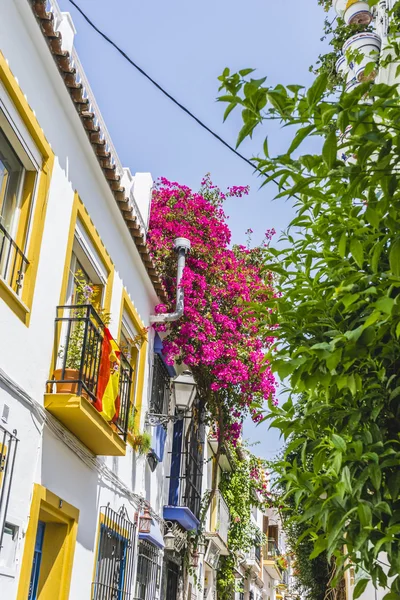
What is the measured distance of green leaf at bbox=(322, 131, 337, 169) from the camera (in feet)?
8.36

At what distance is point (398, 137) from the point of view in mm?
2609

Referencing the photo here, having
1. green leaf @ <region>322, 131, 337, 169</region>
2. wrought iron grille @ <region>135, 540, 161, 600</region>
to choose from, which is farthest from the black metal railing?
wrought iron grille @ <region>135, 540, 161, 600</region>

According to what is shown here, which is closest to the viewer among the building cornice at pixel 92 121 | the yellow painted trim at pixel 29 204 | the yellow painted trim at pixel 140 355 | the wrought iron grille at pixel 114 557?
the yellow painted trim at pixel 29 204

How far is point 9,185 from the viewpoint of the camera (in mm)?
6199

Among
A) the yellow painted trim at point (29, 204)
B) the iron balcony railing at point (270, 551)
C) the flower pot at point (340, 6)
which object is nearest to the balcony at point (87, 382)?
the yellow painted trim at point (29, 204)

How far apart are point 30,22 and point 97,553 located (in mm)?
5540

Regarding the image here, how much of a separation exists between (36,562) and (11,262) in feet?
9.82

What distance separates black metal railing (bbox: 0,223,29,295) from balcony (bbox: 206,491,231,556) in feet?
33.3

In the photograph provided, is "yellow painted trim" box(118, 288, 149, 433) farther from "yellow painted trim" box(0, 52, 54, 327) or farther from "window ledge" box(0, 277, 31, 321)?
"window ledge" box(0, 277, 31, 321)

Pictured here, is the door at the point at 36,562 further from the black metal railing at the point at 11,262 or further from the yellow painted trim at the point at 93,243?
the black metal railing at the point at 11,262

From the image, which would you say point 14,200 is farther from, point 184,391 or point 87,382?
point 184,391

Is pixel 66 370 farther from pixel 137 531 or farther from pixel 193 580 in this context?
pixel 193 580

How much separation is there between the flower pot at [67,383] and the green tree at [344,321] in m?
3.09

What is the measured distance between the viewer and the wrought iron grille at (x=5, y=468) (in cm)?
516
